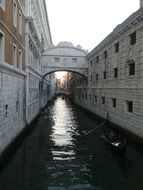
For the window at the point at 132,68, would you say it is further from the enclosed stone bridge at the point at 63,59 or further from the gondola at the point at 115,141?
the enclosed stone bridge at the point at 63,59

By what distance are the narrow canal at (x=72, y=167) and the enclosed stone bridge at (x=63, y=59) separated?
20.8 metres

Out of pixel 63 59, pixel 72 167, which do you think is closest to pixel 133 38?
pixel 72 167

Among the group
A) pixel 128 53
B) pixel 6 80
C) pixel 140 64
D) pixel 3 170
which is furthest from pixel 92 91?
pixel 3 170

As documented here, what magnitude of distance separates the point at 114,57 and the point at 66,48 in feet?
50.5

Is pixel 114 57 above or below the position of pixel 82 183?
above

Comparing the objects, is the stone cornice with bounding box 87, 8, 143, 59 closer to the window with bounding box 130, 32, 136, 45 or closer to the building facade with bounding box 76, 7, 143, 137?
the building facade with bounding box 76, 7, 143, 137

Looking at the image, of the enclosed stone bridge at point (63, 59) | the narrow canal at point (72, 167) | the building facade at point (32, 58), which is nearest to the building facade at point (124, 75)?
the narrow canal at point (72, 167)

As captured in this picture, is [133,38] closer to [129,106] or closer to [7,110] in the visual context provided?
[129,106]

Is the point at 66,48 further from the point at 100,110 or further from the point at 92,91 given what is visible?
the point at 100,110

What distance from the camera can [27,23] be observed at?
63.5 ft

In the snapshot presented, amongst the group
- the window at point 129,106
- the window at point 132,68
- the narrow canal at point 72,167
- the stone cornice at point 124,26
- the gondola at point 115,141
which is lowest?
the narrow canal at point 72,167

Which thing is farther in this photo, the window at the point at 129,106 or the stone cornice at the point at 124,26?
the window at the point at 129,106

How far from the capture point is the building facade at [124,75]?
15.5 m

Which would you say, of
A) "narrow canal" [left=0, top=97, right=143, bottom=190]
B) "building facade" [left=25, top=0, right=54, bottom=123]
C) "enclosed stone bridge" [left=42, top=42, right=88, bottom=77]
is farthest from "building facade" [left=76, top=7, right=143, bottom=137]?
"enclosed stone bridge" [left=42, top=42, right=88, bottom=77]
